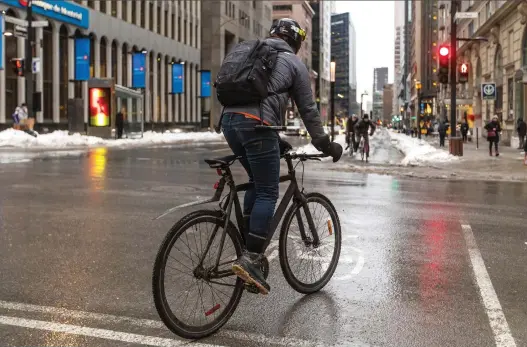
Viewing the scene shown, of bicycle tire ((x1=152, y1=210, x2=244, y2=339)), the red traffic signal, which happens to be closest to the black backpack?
bicycle tire ((x1=152, y1=210, x2=244, y2=339))

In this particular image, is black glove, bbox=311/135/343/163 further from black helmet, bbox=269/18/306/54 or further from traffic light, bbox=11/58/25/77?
traffic light, bbox=11/58/25/77

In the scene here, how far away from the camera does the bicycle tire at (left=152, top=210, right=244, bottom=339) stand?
11.8 ft

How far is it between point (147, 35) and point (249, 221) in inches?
2265

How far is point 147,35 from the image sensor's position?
58.9 m

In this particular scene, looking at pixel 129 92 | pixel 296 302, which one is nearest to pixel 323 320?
pixel 296 302

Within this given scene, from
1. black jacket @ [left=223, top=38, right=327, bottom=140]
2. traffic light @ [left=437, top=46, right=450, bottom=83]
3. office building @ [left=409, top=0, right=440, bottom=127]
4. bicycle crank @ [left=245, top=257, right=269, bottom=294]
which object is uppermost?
office building @ [left=409, top=0, right=440, bottom=127]

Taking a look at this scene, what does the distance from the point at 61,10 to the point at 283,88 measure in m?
42.4

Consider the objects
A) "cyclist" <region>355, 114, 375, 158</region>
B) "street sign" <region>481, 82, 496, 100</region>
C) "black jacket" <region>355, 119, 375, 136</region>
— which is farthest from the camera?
"street sign" <region>481, 82, 496, 100</region>

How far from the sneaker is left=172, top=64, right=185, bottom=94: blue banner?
5836 cm

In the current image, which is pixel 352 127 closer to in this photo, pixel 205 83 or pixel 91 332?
pixel 91 332

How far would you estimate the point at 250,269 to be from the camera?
3904 mm

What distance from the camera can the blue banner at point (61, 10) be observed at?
3913 cm

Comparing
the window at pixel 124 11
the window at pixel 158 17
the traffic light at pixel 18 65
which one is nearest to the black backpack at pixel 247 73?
the traffic light at pixel 18 65

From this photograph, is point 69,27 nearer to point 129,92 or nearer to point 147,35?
point 129,92
